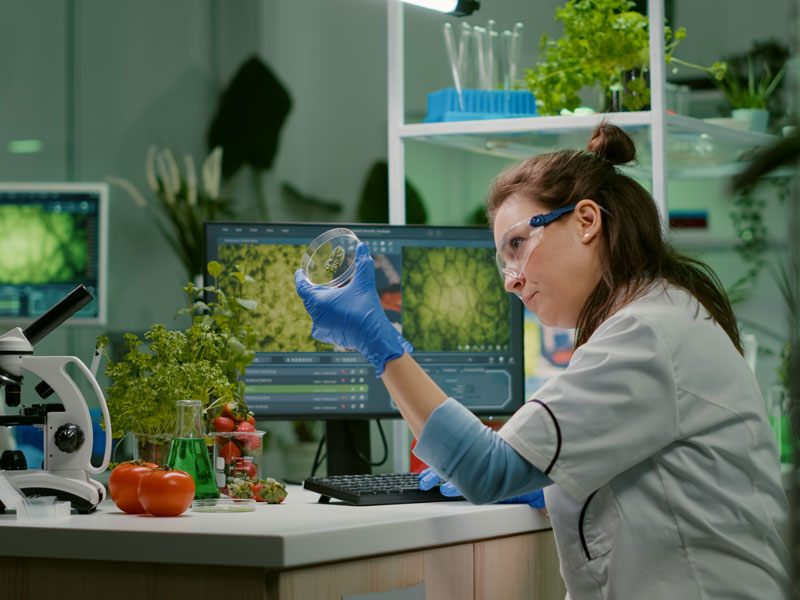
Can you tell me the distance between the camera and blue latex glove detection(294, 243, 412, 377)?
1400 millimetres

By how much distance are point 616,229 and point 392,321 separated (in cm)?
73

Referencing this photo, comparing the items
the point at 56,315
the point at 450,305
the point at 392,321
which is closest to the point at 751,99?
the point at 450,305

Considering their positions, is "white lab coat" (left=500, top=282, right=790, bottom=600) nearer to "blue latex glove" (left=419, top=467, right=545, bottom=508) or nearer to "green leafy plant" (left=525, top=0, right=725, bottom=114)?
"blue latex glove" (left=419, top=467, right=545, bottom=508)

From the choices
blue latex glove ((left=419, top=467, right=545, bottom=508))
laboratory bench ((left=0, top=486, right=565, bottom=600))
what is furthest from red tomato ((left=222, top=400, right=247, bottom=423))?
blue latex glove ((left=419, top=467, right=545, bottom=508))

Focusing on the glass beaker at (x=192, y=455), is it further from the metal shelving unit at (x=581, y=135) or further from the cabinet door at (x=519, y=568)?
the metal shelving unit at (x=581, y=135)

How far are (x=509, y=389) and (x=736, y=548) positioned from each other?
34.8 inches

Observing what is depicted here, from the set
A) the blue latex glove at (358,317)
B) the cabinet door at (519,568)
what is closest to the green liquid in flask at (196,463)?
the blue latex glove at (358,317)

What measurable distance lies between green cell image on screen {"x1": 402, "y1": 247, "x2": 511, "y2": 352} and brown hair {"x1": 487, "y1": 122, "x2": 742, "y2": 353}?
1.87 feet

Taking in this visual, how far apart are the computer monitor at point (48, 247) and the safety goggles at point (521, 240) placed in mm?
2576

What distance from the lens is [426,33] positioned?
15.3 ft

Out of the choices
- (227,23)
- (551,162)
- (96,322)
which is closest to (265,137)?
(227,23)

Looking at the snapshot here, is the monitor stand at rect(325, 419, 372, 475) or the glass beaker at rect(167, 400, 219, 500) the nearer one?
the glass beaker at rect(167, 400, 219, 500)

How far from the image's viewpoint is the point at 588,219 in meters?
1.46

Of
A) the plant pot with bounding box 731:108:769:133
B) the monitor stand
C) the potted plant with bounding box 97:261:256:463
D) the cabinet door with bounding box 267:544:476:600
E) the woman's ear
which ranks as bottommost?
the cabinet door with bounding box 267:544:476:600
